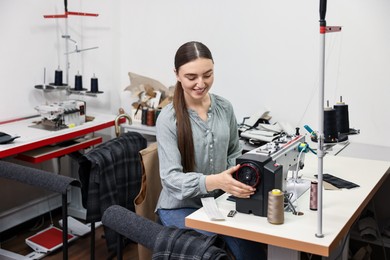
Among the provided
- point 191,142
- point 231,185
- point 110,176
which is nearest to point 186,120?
point 191,142

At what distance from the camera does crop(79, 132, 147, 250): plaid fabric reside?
2539 mm

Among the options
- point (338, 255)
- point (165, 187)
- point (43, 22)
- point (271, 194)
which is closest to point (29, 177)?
point (165, 187)

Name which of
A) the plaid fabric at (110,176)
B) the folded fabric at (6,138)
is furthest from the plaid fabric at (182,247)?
the folded fabric at (6,138)

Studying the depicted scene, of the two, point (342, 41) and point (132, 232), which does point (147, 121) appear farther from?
point (132, 232)

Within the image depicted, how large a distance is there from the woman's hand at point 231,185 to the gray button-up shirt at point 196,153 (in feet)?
0.29

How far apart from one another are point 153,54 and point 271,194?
226 cm

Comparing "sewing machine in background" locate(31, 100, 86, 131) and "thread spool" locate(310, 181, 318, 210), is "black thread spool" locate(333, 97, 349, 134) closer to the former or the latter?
"thread spool" locate(310, 181, 318, 210)

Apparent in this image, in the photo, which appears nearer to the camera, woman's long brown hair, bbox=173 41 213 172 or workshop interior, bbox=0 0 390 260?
woman's long brown hair, bbox=173 41 213 172

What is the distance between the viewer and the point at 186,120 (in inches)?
88.0

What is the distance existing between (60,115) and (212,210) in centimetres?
171

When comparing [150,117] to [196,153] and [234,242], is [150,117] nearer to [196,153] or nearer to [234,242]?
[196,153]

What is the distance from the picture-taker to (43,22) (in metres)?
3.67

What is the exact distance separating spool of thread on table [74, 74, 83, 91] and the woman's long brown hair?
161cm

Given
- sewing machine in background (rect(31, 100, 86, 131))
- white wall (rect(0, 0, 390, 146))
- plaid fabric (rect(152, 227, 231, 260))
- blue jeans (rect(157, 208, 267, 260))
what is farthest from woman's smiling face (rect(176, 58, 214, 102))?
sewing machine in background (rect(31, 100, 86, 131))
